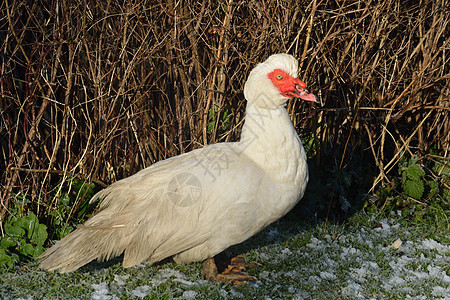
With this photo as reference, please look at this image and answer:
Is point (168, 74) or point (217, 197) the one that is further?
point (168, 74)

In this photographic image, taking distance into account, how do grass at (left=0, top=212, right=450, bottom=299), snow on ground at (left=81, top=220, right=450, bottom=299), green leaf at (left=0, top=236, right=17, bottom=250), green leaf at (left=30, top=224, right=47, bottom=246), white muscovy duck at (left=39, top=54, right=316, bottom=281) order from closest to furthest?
1. white muscovy duck at (left=39, top=54, right=316, bottom=281)
2. grass at (left=0, top=212, right=450, bottom=299)
3. snow on ground at (left=81, top=220, right=450, bottom=299)
4. green leaf at (left=0, top=236, right=17, bottom=250)
5. green leaf at (left=30, top=224, right=47, bottom=246)

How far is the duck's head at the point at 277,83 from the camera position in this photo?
3314 mm

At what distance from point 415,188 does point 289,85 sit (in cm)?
213

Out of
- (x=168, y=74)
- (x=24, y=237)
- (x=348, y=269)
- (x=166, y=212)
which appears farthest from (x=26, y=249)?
(x=348, y=269)

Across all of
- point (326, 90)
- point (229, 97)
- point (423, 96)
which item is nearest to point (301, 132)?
point (326, 90)

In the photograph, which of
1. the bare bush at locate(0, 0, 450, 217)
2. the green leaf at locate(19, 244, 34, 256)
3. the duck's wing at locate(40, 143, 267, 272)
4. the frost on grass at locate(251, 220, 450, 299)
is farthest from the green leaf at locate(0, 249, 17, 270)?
the frost on grass at locate(251, 220, 450, 299)

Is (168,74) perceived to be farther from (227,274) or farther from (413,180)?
(413,180)

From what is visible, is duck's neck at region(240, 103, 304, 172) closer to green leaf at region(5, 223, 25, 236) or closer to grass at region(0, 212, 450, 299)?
grass at region(0, 212, 450, 299)

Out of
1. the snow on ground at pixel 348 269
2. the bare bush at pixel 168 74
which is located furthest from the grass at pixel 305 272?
the bare bush at pixel 168 74

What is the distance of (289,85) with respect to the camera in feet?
10.8

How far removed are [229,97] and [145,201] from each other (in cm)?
139

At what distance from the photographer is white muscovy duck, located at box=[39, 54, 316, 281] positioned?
3.29m

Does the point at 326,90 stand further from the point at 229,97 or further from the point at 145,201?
the point at 145,201

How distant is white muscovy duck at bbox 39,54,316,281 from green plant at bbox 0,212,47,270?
0.35 metres
